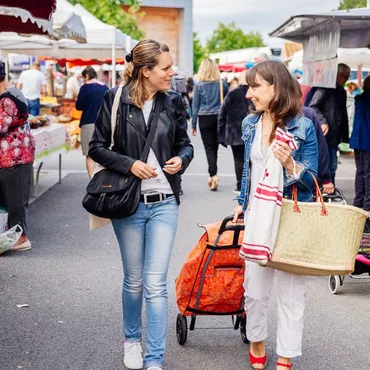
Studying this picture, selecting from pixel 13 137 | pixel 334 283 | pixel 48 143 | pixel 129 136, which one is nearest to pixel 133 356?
pixel 129 136

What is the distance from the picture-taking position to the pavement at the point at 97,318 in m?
4.93

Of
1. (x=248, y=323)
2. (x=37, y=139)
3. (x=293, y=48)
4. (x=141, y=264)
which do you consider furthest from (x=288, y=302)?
(x=293, y=48)

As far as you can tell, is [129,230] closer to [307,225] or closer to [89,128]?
[307,225]

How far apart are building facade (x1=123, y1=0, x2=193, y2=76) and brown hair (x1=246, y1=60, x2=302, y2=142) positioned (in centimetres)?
7951

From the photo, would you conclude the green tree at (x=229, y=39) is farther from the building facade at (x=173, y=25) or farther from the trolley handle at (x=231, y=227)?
the trolley handle at (x=231, y=227)

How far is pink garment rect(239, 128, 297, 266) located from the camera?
411 cm

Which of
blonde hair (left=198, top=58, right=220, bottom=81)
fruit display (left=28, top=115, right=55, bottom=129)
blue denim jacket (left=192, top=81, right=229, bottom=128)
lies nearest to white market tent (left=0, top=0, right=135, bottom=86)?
fruit display (left=28, top=115, right=55, bottom=129)

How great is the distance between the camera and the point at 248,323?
469 cm

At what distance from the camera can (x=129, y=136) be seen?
4.46 metres

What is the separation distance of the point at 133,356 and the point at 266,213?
4.13 feet

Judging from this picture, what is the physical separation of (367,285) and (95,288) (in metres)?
2.30

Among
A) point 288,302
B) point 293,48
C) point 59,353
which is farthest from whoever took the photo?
point 293,48

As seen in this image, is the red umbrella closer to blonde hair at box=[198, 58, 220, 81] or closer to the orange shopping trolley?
the orange shopping trolley

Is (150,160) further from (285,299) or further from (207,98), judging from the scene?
(207,98)
